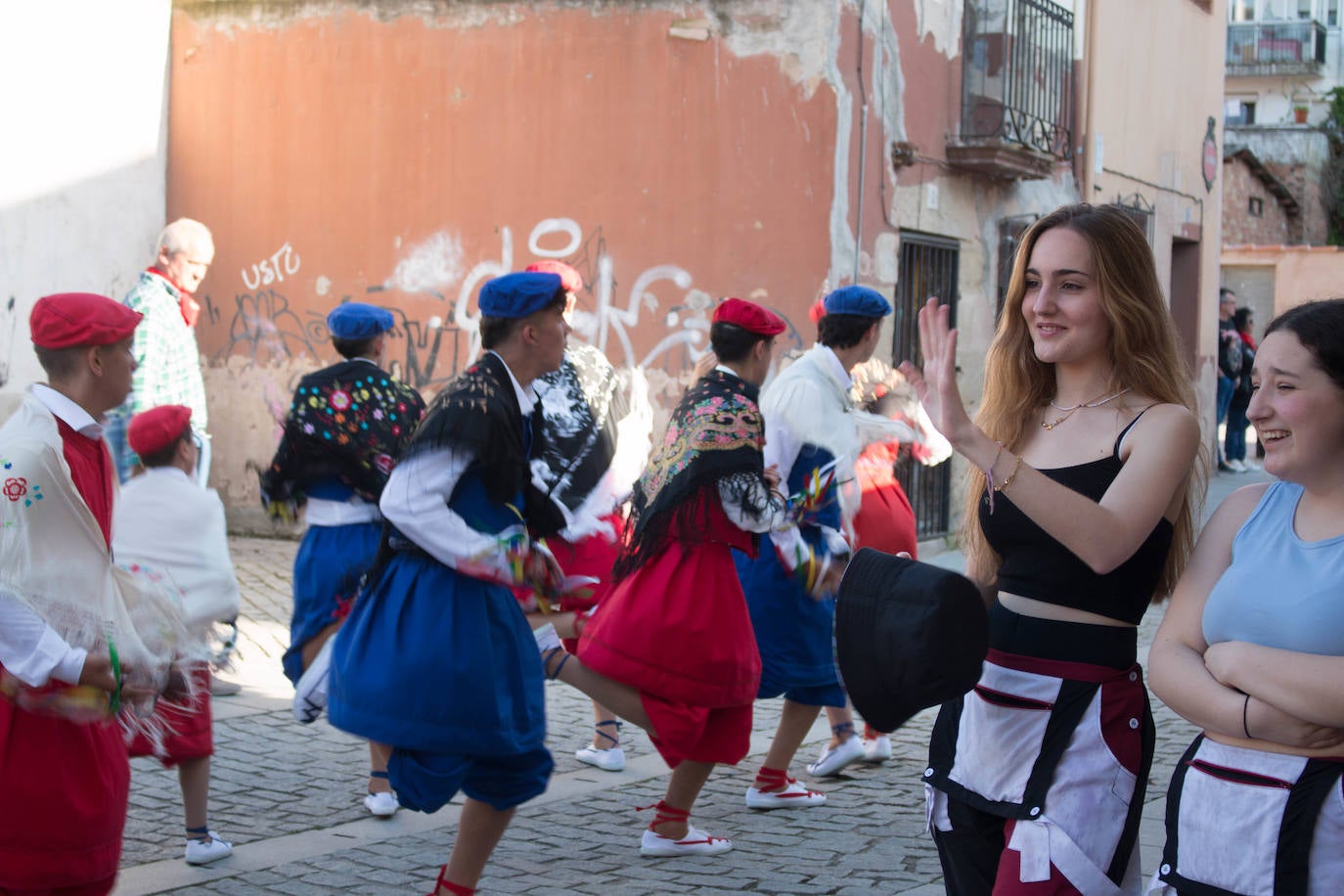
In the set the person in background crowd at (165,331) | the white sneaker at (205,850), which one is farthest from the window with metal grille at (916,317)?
the white sneaker at (205,850)

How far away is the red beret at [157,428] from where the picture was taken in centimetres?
529

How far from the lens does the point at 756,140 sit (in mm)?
11141

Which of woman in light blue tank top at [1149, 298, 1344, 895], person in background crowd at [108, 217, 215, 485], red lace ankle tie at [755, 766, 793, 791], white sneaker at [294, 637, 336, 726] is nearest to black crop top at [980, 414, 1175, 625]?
woman in light blue tank top at [1149, 298, 1344, 895]

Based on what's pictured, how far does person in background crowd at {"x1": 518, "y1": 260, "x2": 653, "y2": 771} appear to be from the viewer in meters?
6.20

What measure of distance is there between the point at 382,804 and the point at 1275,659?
3.71 m

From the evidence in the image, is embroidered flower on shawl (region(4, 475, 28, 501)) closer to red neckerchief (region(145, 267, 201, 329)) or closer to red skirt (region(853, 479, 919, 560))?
red skirt (region(853, 479, 919, 560))

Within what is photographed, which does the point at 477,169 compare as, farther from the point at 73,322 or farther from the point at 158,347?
the point at 73,322

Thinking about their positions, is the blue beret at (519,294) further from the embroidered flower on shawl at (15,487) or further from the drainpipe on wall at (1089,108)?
the drainpipe on wall at (1089,108)

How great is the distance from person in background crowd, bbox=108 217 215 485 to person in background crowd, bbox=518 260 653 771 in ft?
6.98

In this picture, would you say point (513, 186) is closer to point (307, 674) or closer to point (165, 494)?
point (165, 494)

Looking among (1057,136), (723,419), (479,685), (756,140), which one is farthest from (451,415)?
(1057,136)

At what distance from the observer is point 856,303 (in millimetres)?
6070

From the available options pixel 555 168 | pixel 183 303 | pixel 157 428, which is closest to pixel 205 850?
pixel 157 428

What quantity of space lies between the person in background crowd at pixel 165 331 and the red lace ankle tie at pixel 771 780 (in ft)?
11.1
